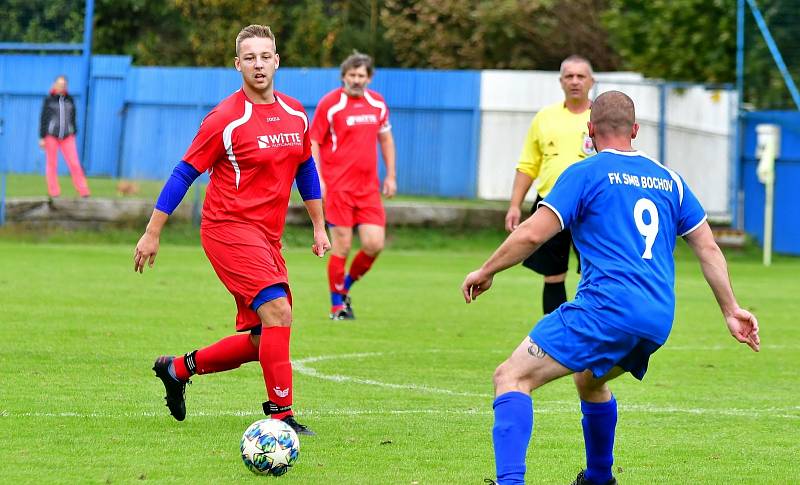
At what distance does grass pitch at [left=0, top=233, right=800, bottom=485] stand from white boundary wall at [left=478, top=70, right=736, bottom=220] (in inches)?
354

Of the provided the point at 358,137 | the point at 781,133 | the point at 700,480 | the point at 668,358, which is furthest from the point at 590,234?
the point at 781,133

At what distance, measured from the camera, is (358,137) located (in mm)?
13945

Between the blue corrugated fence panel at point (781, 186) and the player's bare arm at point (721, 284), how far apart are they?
1789 centimetres

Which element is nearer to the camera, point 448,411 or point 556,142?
point 448,411

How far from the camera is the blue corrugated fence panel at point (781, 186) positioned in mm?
23469

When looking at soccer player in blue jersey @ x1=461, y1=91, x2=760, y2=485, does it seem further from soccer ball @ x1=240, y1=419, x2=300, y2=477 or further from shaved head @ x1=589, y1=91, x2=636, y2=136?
soccer ball @ x1=240, y1=419, x2=300, y2=477

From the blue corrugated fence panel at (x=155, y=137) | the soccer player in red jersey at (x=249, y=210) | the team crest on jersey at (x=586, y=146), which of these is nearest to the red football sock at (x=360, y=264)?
the team crest on jersey at (x=586, y=146)

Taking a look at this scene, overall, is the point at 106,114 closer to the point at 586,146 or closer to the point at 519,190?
the point at 519,190

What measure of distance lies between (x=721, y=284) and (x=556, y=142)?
17.0 ft

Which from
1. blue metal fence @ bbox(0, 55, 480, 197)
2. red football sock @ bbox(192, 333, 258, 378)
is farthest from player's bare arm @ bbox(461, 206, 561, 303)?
blue metal fence @ bbox(0, 55, 480, 197)

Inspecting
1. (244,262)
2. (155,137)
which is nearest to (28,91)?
(155,137)

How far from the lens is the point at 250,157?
25.5 feet

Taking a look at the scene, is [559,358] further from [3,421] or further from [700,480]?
[3,421]

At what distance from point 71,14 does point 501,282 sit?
10.2m
